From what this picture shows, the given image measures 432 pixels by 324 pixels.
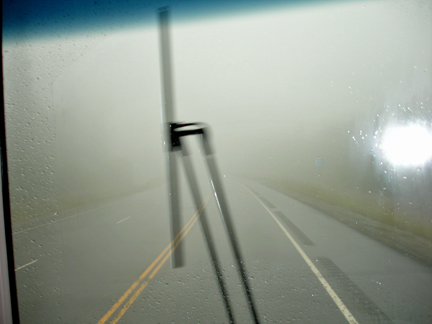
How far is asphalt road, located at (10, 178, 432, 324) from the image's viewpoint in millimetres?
3137

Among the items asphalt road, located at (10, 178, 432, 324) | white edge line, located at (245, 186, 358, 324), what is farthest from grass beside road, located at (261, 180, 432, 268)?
white edge line, located at (245, 186, 358, 324)

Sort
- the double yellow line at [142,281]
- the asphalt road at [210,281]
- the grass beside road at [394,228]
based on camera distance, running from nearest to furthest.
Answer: the double yellow line at [142,281], the asphalt road at [210,281], the grass beside road at [394,228]

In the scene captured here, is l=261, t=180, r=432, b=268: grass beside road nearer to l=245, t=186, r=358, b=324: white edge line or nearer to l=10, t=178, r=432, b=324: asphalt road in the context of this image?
l=10, t=178, r=432, b=324: asphalt road

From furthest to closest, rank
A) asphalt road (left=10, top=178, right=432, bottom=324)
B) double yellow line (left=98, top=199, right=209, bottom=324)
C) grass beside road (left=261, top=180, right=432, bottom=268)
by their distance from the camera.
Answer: grass beside road (left=261, top=180, right=432, bottom=268) → asphalt road (left=10, top=178, right=432, bottom=324) → double yellow line (left=98, top=199, right=209, bottom=324)

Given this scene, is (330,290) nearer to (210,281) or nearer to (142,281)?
(210,281)

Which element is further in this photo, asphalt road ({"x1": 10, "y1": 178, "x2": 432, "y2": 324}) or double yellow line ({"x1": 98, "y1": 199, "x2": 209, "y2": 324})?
asphalt road ({"x1": 10, "y1": 178, "x2": 432, "y2": 324})

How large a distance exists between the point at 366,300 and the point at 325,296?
455 mm

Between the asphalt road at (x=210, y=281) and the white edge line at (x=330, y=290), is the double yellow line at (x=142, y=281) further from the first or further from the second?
the white edge line at (x=330, y=290)

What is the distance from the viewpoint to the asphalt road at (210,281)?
314cm

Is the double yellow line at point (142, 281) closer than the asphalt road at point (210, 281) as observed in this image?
Yes

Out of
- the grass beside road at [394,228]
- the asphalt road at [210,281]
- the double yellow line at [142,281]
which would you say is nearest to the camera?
the double yellow line at [142,281]

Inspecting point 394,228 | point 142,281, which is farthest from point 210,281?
point 394,228

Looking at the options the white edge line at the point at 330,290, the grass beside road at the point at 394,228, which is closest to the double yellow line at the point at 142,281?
the white edge line at the point at 330,290

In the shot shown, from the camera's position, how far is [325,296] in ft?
12.2
